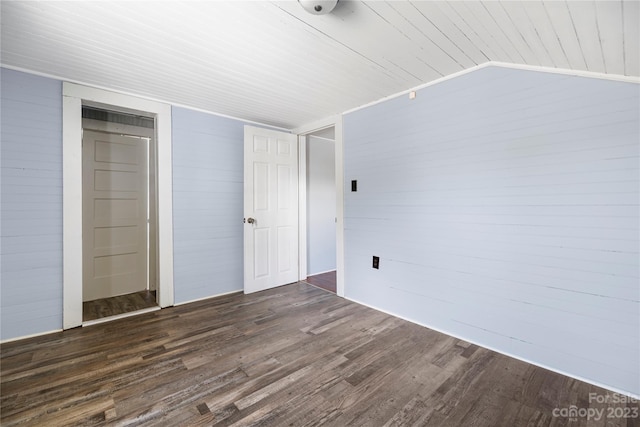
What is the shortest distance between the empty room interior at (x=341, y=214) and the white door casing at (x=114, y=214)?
25 mm

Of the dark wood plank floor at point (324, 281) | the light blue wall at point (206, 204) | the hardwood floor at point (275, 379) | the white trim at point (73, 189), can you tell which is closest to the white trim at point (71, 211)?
the white trim at point (73, 189)

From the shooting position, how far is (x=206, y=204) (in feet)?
11.3

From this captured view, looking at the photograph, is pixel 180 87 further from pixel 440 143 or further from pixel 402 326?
pixel 402 326

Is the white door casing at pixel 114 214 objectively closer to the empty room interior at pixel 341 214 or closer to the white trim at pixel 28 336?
the empty room interior at pixel 341 214

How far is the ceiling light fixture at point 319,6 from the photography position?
150 cm

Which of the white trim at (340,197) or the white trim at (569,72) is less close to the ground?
the white trim at (569,72)

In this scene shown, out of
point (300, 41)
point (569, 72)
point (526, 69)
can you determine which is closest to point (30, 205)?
→ point (300, 41)

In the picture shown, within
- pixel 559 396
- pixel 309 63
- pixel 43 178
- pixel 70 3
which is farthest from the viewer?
pixel 43 178

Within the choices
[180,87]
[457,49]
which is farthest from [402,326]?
[180,87]

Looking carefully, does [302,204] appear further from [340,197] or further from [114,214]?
[114,214]

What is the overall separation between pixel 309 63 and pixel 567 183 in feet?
6.95

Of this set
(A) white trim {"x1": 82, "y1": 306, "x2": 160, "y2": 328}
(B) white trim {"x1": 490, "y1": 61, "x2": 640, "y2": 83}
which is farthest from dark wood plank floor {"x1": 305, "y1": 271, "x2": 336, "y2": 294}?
(B) white trim {"x1": 490, "y1": 61, "x2": 640, "y2": 83}

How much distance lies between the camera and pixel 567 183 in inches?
74.4

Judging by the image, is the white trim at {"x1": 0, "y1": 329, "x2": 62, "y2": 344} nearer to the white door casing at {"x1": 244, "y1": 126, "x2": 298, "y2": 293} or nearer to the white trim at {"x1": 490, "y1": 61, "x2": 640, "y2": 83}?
the white door casing at {"x1": 244, "y1": 126, "x2": 298, "y2": 293}
